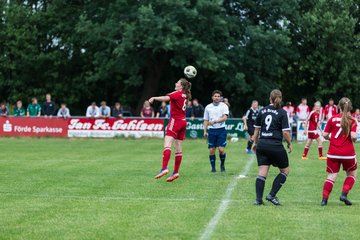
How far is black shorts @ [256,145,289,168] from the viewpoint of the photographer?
1126 cm

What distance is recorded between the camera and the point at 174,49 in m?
38.4

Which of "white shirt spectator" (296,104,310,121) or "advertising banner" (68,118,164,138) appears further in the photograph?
"white shirt spectator" (296,104,310,121)

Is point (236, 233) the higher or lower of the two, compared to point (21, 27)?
lower

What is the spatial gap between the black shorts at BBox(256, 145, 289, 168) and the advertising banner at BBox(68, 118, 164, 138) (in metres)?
23.0

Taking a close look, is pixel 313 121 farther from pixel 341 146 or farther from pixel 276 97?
pixel 276 97

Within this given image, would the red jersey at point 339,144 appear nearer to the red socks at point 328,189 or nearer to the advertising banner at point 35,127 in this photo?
the red socks at point 328,189

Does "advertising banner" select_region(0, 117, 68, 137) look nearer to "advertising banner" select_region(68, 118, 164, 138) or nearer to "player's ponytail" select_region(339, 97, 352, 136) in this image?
"advertising banner" select_region(68, 118, 164, 138)

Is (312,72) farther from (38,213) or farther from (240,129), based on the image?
(38,213)

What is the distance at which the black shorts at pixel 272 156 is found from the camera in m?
11.3

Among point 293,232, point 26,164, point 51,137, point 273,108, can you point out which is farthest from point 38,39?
point 293,232

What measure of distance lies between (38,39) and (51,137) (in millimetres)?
11754

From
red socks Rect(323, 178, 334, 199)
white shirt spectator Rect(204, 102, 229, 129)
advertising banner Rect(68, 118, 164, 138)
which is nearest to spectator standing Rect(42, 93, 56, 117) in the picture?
advertising banner Rect(68, 118, 164, 138)

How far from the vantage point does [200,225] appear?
9.26 metres

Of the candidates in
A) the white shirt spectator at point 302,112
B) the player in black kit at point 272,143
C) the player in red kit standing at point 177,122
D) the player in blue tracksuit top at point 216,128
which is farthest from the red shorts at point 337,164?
the white shirt spectator at point 302,112
